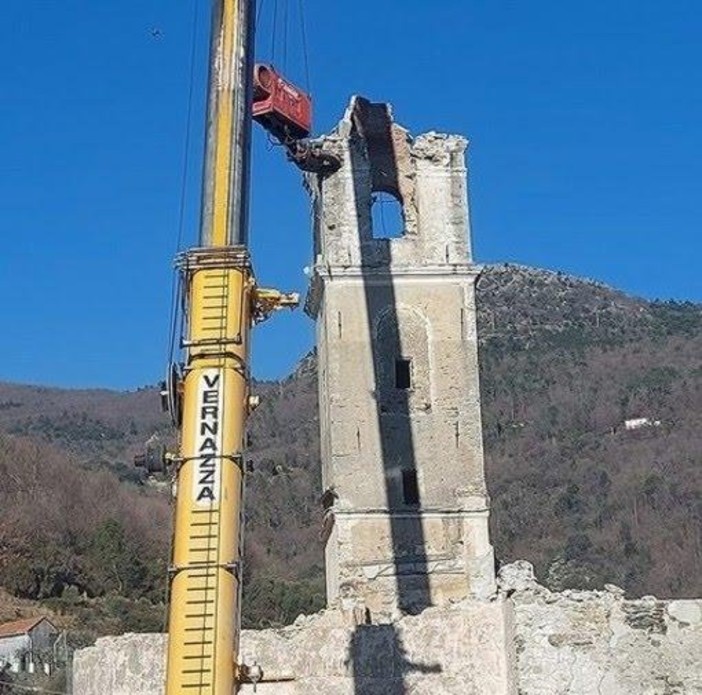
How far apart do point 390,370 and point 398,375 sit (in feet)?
0.60

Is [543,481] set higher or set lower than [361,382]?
higher

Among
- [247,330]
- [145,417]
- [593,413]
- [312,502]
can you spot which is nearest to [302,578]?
[312,502]

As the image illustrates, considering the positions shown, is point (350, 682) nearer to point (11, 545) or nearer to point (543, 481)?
point (11, 545)

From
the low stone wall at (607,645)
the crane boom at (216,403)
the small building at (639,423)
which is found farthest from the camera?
the small building at (639,423)

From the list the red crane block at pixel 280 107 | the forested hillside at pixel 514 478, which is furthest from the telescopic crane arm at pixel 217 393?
the forested hillside at pixel 514 478

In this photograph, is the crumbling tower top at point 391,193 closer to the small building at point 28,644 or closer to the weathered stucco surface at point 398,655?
the weathered stucco surface at point 398,655

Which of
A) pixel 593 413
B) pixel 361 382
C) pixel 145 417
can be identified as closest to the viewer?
pixel 361 382

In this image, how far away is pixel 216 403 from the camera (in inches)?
492

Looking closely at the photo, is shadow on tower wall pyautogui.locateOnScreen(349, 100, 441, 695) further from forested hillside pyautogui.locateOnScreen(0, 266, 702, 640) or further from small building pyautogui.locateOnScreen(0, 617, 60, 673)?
small building pyautogui.locateOnScreen(0, 617, 60, 673)

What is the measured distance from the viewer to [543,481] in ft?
288

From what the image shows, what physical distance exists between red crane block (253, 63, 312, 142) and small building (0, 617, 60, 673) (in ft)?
76.3

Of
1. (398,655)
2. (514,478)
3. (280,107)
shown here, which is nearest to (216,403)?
(398,655)

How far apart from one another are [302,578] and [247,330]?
5694cm

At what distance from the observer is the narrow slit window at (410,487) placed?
24.8 metres
